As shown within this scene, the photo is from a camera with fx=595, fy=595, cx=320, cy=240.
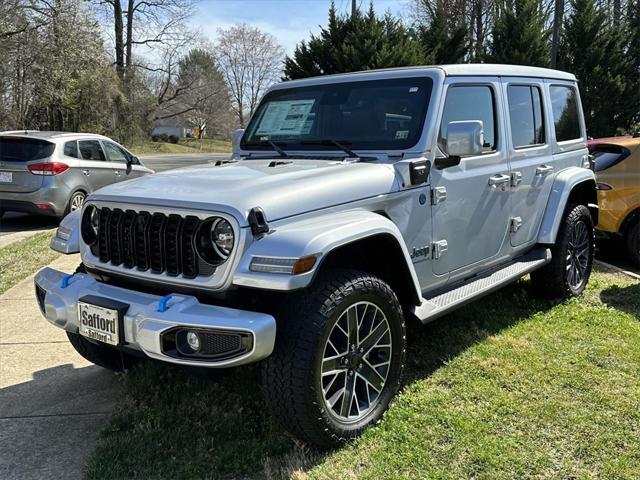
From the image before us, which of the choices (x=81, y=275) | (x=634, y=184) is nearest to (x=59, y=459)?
(x=81, y=275)

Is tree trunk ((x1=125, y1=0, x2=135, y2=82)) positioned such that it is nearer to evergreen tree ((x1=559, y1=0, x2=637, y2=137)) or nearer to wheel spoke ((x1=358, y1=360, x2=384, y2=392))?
evergreen tree ((x1=559, y1=0, x2=637, y2=137))

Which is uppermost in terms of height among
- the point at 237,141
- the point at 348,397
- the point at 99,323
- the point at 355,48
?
the point at 355,48

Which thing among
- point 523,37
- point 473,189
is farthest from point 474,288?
point 523,37

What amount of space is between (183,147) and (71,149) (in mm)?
36851

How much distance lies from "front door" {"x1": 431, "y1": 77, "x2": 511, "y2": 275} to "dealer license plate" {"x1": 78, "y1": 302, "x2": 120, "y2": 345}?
6.42 ft

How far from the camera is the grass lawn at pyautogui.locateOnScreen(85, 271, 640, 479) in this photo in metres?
2.91

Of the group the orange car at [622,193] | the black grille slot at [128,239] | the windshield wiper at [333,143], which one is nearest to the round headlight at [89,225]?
the black grille slot at [128,239]

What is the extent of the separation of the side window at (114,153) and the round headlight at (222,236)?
8970 mm

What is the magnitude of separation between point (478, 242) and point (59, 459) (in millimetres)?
2917

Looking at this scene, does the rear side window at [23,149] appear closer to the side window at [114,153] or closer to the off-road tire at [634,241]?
→ the side window at [114,153]

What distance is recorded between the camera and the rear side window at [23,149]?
378 inches

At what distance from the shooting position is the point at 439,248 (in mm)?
3766

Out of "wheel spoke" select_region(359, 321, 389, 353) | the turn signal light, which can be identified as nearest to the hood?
"wheel spoke" select_region(359, 321, 389, 353)

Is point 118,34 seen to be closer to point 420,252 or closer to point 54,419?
point 54,419
